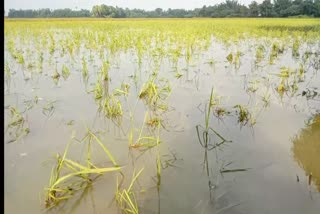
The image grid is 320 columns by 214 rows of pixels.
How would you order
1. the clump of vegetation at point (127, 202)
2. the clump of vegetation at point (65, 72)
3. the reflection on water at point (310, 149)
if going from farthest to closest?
the clump of vegetation at point (65, 72) → the reflection on water at point (310, 149) → the clump of vegetation at point (127, 202)

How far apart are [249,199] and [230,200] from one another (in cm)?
12

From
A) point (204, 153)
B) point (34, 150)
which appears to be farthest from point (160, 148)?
point (34, 150)

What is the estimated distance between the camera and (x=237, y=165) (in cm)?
235

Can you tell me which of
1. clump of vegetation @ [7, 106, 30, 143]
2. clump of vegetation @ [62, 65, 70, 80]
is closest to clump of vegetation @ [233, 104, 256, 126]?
clump of vegetation @ [7, 106, 30, 143]

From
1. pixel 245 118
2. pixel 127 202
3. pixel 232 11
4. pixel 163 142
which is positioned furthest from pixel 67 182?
pixel 232 11

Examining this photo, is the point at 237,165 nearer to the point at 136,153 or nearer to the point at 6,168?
the point at 136,153

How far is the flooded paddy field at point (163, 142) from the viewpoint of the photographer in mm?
1961

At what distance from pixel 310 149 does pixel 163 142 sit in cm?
127

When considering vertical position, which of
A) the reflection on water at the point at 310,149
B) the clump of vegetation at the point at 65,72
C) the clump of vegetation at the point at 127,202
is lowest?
the clump of vegetation at the point at 127,202

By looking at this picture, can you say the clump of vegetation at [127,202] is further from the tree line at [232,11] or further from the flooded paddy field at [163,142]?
the tree line at [232,11]

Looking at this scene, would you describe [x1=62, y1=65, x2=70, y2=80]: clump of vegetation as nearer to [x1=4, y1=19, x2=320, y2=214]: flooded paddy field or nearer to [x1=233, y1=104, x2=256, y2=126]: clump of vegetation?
[x1=4, y1=19, x2=320, y2=214]: flooded paddy field

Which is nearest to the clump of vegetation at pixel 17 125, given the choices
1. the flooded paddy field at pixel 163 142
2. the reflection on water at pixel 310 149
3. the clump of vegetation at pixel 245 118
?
the flooded paddy field at pixel 163 142

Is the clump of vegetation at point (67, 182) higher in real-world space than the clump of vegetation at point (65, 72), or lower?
lower

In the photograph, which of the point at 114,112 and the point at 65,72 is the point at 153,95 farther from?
the point at 65,72
